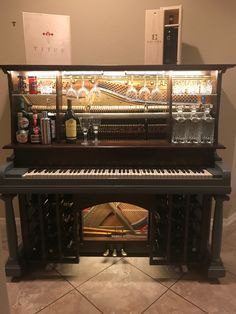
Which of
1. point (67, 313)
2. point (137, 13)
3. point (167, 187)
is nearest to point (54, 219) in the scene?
point (67, 313)

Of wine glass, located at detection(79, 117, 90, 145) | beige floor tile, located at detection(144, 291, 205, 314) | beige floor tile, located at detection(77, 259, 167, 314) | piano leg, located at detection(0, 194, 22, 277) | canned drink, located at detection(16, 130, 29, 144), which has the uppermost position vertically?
wine glass, located at detection(79, 117, 90, 145)

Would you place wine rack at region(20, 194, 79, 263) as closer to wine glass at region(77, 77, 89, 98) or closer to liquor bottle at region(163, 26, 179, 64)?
wine glass at region(77, 77, 89, 98)

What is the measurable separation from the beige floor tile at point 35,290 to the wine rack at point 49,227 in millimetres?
141

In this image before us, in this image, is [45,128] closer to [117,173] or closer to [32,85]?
[32,85]

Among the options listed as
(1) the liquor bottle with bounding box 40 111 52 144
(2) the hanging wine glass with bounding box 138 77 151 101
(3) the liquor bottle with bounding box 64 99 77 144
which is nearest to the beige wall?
(2) the hanging wine glass with bounding box 138 77 151 101

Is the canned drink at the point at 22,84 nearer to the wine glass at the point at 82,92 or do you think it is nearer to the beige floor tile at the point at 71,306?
the wine glass at the point at 82,92

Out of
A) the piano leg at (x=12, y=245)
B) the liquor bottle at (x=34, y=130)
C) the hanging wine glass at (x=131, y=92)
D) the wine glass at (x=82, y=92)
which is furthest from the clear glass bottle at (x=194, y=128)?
the piano leg at (x=12, y=245)

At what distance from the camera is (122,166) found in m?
2.10

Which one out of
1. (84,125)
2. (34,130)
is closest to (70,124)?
(84,125)

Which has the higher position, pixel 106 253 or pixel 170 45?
pixel 170 45

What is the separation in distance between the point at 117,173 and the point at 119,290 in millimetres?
911

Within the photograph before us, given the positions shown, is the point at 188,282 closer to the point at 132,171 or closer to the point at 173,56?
the point at 132,171

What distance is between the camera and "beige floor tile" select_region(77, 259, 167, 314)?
1841 mm

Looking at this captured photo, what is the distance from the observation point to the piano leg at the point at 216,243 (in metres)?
1.98
